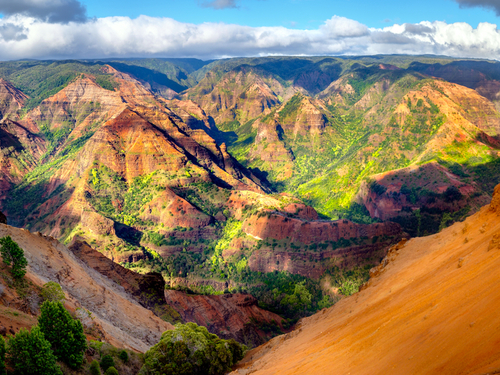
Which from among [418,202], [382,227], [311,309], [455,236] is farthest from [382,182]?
[455,236]

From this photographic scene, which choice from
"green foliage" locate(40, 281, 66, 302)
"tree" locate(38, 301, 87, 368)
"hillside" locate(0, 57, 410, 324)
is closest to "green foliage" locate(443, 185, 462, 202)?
"hillside" locate(0, 57, 410, 324)

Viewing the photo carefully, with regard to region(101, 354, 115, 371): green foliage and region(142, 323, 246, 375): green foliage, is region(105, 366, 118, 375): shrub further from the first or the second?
region(142, 323, 246, 375): green foliage

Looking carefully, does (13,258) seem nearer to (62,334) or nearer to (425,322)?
(62,334)

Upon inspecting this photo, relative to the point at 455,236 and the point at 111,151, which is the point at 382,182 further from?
the point at 455,236

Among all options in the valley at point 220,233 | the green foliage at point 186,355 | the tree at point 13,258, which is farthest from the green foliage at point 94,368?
the tree at point 13,258

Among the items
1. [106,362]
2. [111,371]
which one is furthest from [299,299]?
[111,371]

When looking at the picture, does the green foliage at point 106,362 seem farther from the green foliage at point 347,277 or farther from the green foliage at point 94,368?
Answer: the green foliage at point 347,277

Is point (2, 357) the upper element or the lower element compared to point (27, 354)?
upper
